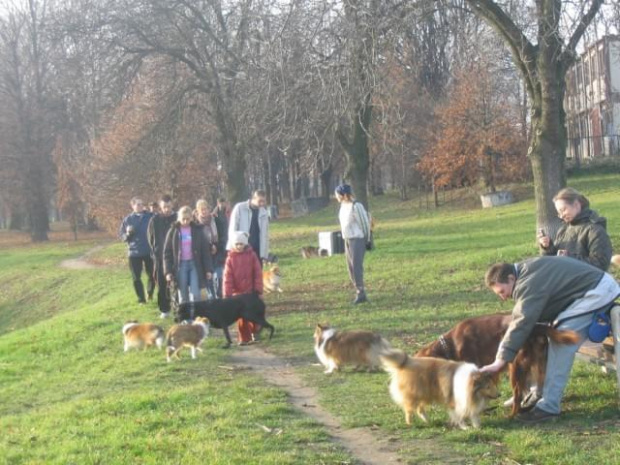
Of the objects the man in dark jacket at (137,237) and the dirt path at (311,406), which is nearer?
the dirt path at (311,406)

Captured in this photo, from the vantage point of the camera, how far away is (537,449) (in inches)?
247

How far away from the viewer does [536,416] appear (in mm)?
7035

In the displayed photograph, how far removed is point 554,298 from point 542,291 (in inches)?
6.8

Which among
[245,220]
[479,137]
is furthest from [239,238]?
[479,137]

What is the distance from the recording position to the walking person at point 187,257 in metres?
13.8

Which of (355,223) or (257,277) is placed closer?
(257,277)

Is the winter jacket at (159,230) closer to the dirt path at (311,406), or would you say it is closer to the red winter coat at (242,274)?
the red winter coat at (242,274)

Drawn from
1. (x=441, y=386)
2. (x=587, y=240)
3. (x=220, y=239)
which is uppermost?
(x=587, y=240)

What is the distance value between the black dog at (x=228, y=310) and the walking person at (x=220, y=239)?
11.8 ft

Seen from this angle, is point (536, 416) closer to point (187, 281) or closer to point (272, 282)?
point (187, 281)

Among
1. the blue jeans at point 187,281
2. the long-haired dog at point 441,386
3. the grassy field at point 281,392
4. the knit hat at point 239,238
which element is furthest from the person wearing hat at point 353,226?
the long-haired dog at point 441,386

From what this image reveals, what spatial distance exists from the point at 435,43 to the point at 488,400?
18760mm

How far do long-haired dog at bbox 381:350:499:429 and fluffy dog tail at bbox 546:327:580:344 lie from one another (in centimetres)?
63

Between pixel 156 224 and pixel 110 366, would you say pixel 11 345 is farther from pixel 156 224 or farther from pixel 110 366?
pixel 110 366
